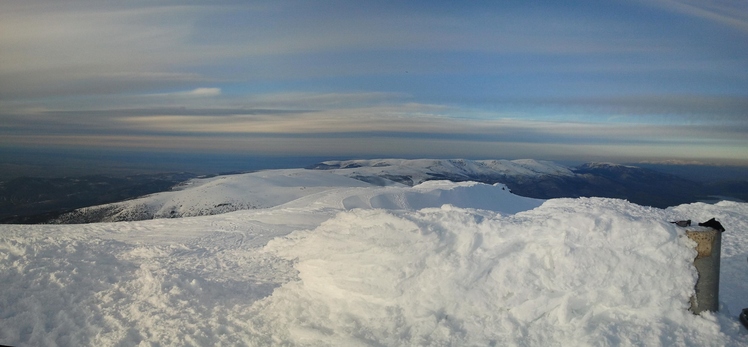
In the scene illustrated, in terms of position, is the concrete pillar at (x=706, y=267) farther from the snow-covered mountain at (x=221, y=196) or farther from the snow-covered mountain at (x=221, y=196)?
the snow-covered mountain at (x=221, y=196)

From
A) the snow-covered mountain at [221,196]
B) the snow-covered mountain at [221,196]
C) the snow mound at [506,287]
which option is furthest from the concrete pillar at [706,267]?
the snow-covered mountain at [221,196]

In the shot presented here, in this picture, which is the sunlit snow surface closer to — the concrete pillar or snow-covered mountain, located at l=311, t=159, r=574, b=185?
the concrete pillar

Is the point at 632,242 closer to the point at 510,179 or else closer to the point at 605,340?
the point at 605,340

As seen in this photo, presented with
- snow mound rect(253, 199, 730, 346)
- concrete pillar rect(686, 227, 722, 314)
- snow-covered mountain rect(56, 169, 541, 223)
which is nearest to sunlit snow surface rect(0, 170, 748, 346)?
snow mound rect(253, 199, 730, 346)

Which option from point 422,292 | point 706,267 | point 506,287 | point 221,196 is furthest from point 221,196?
point 706,267

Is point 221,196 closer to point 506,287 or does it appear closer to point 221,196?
point 221,196

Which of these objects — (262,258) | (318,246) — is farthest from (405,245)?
(262,258)
